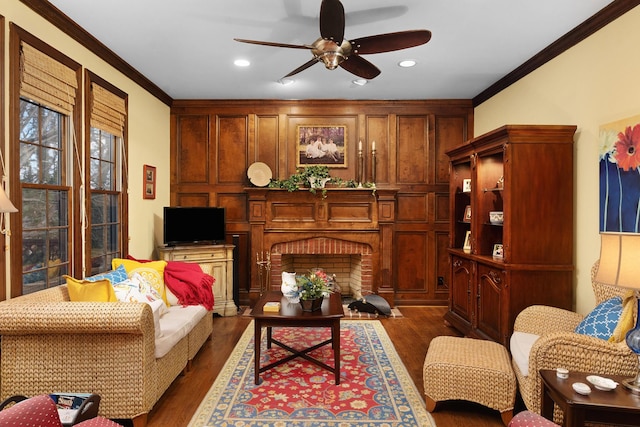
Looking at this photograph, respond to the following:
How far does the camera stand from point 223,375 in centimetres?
328

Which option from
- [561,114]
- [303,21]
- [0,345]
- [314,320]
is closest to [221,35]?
[303,21]

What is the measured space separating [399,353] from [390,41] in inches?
109

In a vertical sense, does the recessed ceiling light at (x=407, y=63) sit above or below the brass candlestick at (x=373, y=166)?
above

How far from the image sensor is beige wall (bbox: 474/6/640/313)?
2.84 meters

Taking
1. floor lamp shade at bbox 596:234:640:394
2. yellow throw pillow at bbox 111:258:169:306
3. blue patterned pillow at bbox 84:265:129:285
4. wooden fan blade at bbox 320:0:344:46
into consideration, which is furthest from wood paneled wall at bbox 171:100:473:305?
floor lamp shade at bbox 596:234:640:394

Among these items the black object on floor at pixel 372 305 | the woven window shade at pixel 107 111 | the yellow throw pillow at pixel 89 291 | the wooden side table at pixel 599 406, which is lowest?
the black object on floor at pixel 372 305

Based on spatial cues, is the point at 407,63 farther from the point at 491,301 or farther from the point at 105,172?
the point at 105,172

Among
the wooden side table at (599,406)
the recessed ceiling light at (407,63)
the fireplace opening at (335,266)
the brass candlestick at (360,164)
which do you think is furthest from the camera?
the fireplace opening at (335,266)

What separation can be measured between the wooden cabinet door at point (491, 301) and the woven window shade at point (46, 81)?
13.0ft

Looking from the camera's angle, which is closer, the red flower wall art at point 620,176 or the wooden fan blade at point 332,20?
the wooden fan blade at point 332,20

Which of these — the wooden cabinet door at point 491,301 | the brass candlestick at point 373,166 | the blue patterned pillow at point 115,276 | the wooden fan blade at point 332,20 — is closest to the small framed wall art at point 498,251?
the wooden cabinet door at point 491,301

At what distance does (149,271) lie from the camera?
3.62 m

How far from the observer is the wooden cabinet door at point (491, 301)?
3484 mm

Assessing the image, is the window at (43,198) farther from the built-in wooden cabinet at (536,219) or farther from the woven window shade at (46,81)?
the built-in wooden cabinet at (536,219)
